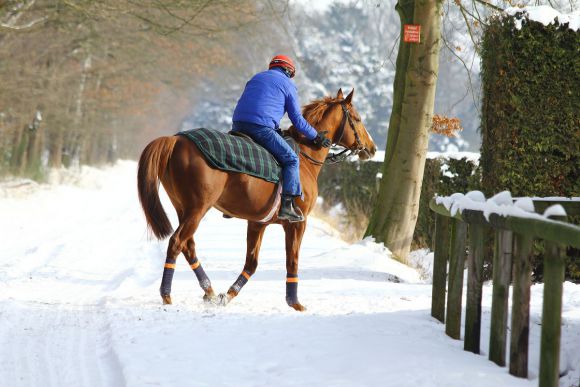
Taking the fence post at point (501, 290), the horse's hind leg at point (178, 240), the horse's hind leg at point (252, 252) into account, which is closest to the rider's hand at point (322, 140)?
the horse's hind leg at point (252, 252)

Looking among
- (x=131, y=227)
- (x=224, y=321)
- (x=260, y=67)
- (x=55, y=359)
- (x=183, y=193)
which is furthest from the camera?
(x=260, y=67)

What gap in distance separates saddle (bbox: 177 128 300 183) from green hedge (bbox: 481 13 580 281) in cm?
285

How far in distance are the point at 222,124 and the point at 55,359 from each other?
8333cm

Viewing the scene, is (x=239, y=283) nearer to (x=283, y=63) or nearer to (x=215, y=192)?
(x=215, y=192)

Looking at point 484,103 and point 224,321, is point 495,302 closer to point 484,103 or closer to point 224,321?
point 224,321

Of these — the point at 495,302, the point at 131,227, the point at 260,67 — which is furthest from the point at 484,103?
the point at 260,67

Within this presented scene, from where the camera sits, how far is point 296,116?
781cm

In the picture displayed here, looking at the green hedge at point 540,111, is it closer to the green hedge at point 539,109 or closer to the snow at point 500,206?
the green hedge at point 539,109

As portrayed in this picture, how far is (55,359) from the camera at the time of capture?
17.8 feet

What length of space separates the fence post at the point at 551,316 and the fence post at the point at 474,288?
117 cm

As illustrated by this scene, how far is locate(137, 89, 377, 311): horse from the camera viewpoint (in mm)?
7047

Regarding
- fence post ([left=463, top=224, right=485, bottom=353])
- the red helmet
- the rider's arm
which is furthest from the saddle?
fence post ([left=463, top=224, right=485, bottom=353])

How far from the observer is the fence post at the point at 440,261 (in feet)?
20.0

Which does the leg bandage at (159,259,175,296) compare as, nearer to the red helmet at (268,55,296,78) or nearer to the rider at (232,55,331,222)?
the rider at (232,55,331,222)
